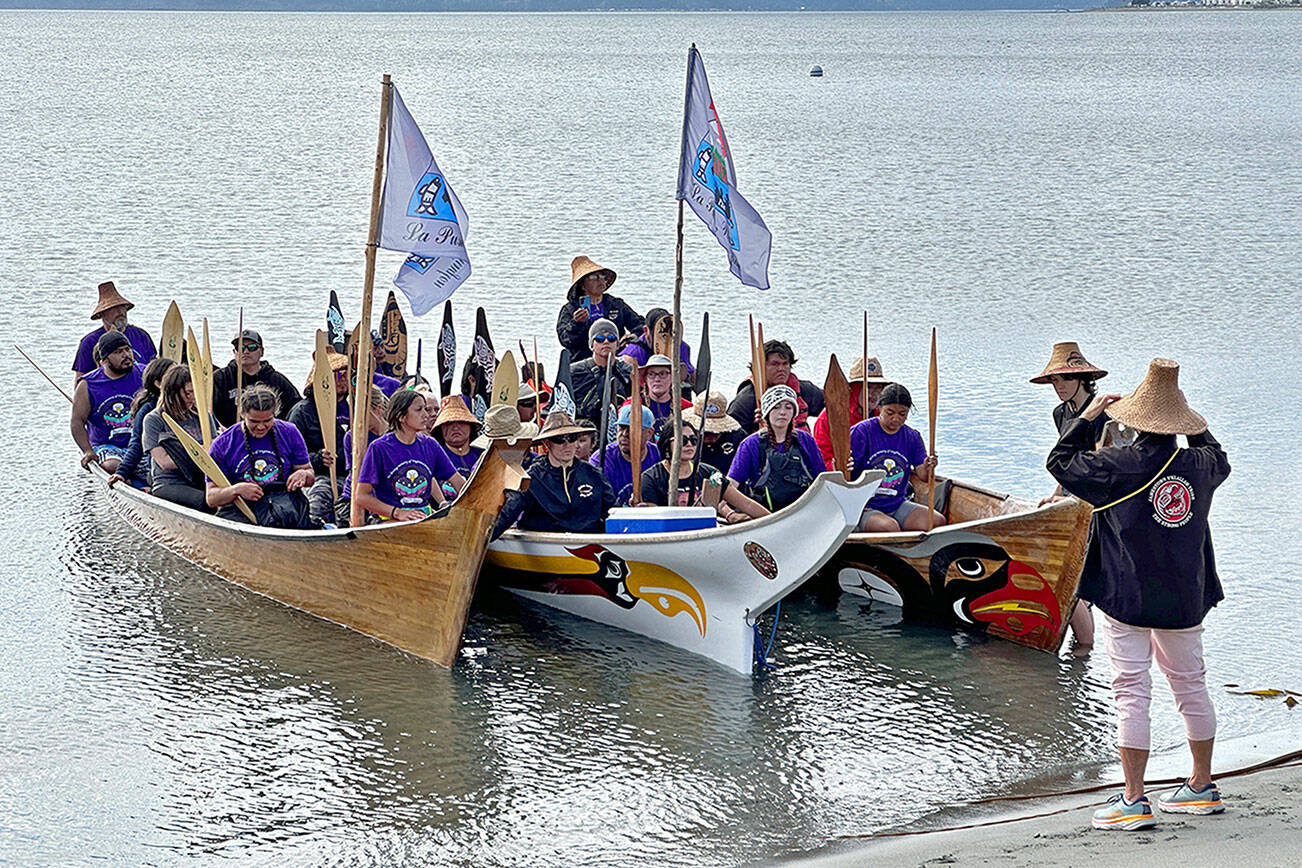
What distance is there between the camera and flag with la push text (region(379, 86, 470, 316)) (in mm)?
9188

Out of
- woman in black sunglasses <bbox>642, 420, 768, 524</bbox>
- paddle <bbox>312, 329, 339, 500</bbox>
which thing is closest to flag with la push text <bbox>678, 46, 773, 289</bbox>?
woman in black sunglasses <bbox>642, 420, 768, 524</bbox>

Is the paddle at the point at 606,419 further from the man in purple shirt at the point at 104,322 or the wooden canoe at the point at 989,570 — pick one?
the man in purple shirt at the point at 104,322

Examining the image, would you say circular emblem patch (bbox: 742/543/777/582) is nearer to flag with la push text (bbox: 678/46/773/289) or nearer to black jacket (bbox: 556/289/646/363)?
flag with la push text (bbox: 678/46/773/289)

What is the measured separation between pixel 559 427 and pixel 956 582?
2.53 metres

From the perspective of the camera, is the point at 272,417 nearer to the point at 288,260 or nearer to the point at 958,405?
the point at 958,405

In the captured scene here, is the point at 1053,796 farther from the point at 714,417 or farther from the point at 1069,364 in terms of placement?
the point at 714,417

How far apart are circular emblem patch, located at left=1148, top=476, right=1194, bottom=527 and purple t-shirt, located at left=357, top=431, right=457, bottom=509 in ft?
14.8

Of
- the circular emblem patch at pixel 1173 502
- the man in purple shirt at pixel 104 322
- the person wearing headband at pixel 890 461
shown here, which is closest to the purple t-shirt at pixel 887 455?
the person wearing headband at pixel 890 461

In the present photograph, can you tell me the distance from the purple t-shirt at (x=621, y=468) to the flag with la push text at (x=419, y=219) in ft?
4.67

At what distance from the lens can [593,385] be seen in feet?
38.2

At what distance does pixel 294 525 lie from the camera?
10008mm

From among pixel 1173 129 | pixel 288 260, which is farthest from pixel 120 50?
pixel 288 260

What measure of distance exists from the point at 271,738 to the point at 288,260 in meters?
17.7

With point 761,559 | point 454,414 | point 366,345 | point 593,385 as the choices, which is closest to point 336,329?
point 593,385
